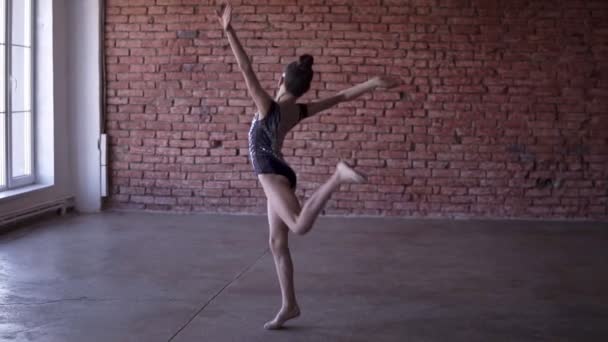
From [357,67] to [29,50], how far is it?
11.7 feet

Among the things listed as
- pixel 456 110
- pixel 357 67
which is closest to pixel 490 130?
pixel 456 110

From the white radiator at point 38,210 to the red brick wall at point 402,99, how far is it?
3.79 ft

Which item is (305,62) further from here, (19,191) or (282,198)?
(19,191)

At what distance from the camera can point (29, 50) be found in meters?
8.49

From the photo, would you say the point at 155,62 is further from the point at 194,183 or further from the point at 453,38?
the point at 453,38

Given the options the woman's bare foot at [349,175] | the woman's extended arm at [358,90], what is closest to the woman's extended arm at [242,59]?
the woman's extended arm at [358,90]

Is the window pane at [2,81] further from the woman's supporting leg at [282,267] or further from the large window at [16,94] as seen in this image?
the woman's supporting leg at [282,267]

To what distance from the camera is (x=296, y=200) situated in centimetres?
Answer: 437

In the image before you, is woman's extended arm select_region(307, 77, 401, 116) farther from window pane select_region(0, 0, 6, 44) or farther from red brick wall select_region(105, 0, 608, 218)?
window pane select_region(0, 0, 6, 44)

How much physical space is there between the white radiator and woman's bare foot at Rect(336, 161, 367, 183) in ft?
15.4

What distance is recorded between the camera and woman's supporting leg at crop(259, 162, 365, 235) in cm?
405

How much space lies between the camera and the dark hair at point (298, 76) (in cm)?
456

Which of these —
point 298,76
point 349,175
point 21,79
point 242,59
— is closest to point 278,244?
point 349,175

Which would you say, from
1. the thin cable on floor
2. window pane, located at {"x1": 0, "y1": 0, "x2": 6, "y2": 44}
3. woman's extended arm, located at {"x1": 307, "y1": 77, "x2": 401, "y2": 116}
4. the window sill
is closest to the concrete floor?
the thin cable on floor
